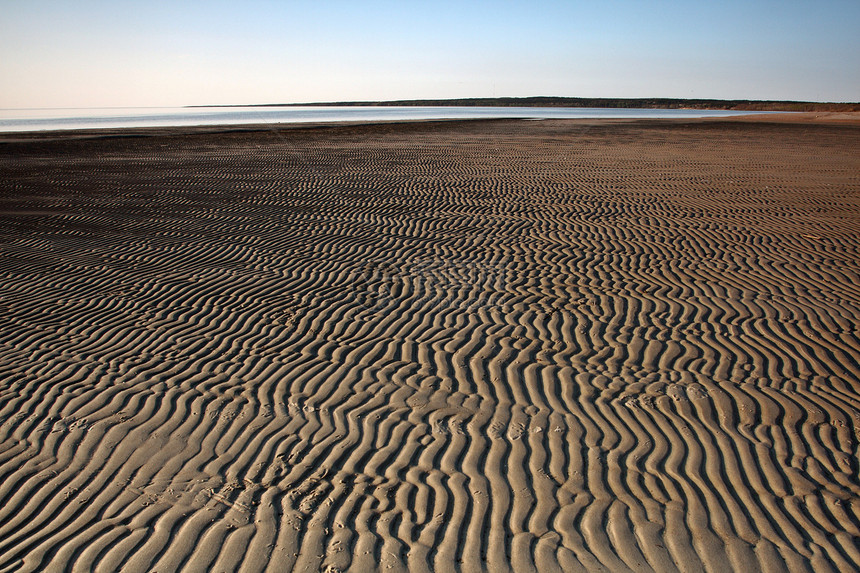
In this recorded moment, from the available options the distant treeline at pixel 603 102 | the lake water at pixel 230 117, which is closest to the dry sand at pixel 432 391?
the lake water at pixel 230 117

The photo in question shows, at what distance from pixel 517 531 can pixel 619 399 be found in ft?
6.75

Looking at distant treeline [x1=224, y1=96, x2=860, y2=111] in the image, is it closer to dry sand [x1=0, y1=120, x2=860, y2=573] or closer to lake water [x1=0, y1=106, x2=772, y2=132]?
lake water [x1=0, y1=106, x2=772, y2=132]

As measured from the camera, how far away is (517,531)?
3.71 meters

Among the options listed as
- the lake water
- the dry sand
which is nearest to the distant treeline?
the lake water

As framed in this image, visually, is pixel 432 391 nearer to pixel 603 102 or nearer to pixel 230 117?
pixel 230 117

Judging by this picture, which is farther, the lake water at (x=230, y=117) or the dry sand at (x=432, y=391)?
the lake water at (x=230, y=117)

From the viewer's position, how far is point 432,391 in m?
5.61

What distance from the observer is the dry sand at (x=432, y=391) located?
145 inches

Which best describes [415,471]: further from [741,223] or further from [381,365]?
[741,223]

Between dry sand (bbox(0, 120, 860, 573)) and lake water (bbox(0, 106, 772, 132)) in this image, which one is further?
lake water (bbox(0, 106, 772, 132))

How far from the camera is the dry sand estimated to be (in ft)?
12.1

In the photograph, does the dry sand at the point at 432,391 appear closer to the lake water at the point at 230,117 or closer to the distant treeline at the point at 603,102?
the lake water at the point at 230,117

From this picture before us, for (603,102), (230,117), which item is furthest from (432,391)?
(603,102)

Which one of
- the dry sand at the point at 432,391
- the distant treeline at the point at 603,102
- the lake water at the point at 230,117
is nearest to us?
the dry sand at the point at 432,391
